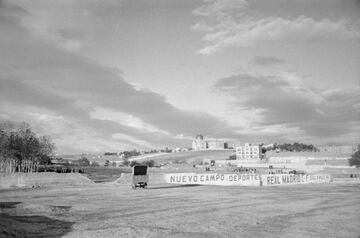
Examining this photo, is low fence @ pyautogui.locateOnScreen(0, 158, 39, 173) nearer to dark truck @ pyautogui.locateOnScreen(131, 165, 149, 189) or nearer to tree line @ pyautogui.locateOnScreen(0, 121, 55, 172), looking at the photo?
tree line @ pyautogui.locateOnScreen(0, 121, 55, 172)

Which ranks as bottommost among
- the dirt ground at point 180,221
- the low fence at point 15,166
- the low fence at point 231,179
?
the dirt ground at point 180,221

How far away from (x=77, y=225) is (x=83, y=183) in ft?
117


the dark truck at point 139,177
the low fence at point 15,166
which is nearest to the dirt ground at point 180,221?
the dark truck at point 139,177

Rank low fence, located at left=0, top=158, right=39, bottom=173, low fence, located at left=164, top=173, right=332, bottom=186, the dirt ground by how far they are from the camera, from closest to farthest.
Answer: the dirt ground < low fence, located at left=164, top=173, right=332, bottom=186 < low fence, located at left=0, top=158, right=39, bottom=173

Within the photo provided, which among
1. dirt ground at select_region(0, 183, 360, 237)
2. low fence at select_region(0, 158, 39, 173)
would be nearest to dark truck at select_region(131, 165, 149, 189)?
dirt ground at select_region(0, 183, 360, 237)

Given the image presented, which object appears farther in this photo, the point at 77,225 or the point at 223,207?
the point at 223,207

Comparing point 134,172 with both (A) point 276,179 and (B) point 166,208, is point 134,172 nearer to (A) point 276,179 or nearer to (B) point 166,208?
(B) point 166,208

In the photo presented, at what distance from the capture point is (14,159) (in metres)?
64.5

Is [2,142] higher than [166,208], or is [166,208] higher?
[2,142]

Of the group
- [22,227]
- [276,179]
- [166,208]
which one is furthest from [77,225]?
[276,179]

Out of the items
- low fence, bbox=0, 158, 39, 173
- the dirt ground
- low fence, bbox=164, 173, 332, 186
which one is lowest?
the dirt ground

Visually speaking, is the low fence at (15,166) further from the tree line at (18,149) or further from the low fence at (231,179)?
the low fence at (231,179)

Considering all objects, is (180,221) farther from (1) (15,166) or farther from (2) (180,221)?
(1) (15,166)

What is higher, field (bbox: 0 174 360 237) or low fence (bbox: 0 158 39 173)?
low fence (bbox: 0 158 39 173)
